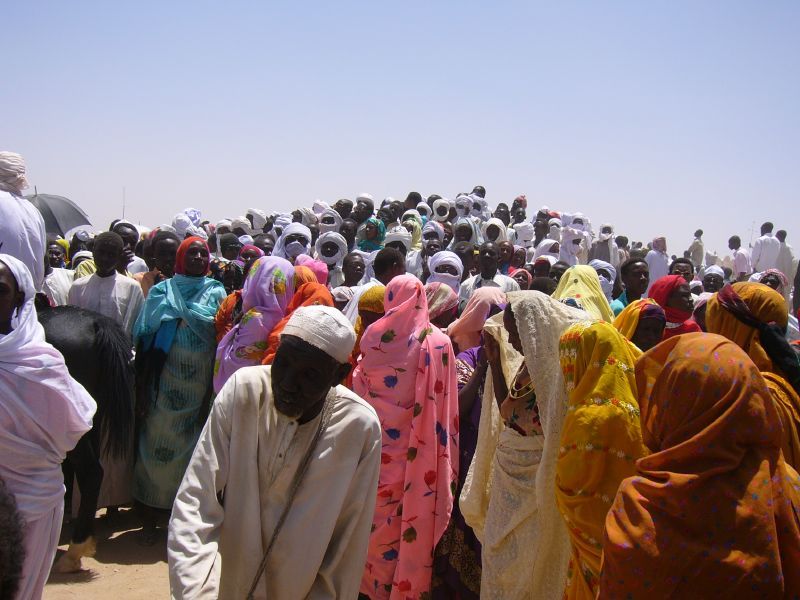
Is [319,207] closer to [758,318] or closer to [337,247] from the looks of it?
[337,247]

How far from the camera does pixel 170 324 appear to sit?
585 cm

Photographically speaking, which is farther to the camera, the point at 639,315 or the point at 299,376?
the point at 639,315

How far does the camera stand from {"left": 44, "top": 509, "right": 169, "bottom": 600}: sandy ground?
16.6 ft

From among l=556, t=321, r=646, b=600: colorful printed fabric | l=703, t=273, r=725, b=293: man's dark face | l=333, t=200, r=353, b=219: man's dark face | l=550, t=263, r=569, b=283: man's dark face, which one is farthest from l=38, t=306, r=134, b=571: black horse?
l=333, t=200, r=353, b=219: man's dark face

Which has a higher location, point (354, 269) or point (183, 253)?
point (183, 253)

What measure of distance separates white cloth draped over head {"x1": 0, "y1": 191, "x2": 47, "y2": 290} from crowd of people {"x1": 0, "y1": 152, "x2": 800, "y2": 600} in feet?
0.05

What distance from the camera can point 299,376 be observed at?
2527 mm

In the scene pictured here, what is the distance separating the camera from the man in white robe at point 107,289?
6137 mm

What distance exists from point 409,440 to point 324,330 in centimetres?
217


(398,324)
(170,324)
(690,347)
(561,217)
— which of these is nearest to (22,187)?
(170,324)

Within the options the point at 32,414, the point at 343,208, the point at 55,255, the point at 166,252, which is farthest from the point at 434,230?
the point at 32,414

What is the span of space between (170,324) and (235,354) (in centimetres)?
76

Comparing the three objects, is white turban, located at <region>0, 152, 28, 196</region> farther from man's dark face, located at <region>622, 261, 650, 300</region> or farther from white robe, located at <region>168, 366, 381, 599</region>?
man's dark face, located at <region>622, 261, 650, 300</region>

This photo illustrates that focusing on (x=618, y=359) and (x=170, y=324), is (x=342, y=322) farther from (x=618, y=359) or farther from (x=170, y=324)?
(x=170, y=324)
